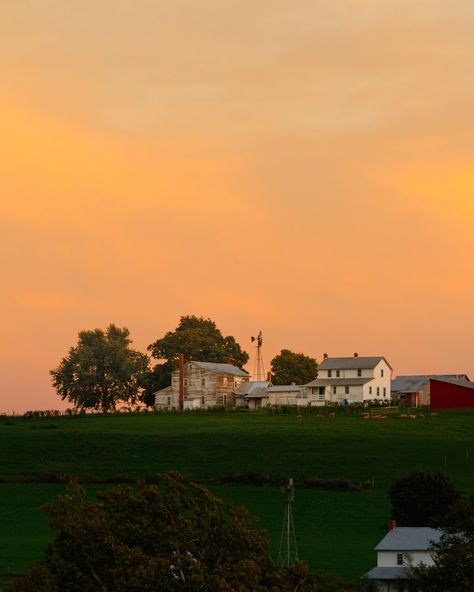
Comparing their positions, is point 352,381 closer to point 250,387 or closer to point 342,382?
point 342,382

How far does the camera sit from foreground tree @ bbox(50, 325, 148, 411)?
192m

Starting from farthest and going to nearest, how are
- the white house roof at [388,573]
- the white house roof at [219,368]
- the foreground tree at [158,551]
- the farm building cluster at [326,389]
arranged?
the white house roof at [219,368] < the farm building cluster at [326,389] < the white house roof at [388,573] < the foreground tree at [158,551]

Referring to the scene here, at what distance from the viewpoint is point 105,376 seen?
192 m

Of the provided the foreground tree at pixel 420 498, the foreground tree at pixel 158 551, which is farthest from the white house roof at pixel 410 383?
the foreground tree at pixel 158 551

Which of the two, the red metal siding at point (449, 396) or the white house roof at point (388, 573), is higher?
the red metal siding at point (449, 396)

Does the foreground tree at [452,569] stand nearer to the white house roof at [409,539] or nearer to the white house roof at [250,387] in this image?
the white house roof at [409,539]

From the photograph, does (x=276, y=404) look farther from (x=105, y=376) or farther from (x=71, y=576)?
(x=71, y=576)

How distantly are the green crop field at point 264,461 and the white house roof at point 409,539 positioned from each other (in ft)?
4.71

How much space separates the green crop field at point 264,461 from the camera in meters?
78.3

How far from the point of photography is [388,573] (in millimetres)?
66500

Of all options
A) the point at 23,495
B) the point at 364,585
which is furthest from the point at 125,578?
the point at 23,495

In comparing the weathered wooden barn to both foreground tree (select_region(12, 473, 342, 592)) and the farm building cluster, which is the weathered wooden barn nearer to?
the farm building cluster

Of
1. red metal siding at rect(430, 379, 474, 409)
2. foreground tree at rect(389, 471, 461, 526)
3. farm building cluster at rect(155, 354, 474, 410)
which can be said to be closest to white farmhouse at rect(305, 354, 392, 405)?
farm building cluster at rect(155, 354, 474, 410)

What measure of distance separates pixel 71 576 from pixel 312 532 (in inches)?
1347
